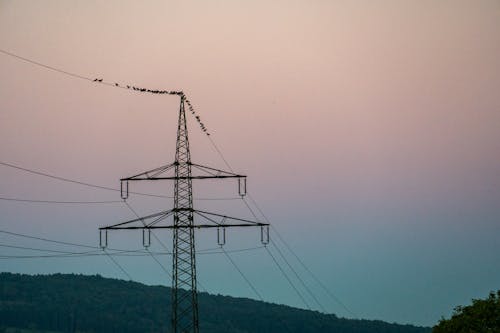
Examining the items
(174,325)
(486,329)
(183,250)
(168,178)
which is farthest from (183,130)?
(486,329)

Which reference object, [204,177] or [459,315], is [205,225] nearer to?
[204,177]

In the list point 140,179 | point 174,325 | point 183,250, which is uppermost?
point 140,179

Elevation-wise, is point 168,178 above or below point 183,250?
above

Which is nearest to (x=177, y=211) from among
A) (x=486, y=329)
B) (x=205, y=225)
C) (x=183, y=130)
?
(x=205, y=225)

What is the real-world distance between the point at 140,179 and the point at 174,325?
888 cm

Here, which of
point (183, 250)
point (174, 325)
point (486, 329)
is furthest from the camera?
point (486, 329)

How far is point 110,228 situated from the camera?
5831cm

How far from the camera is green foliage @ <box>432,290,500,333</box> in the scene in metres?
85.6

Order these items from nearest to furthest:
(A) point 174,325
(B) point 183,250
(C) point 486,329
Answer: (A) point 174,325, (B) point 183,250, (C) point 486,329

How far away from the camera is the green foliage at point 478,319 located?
85.6m

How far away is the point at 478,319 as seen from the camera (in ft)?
283

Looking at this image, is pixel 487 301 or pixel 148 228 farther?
pixel 487 301

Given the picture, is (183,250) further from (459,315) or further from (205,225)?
(459,315)

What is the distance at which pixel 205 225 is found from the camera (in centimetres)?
5766
